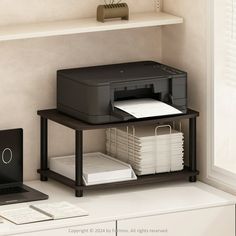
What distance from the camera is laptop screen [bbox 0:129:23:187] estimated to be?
4.05 meters

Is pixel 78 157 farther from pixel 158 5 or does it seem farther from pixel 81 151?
pixel 158 5

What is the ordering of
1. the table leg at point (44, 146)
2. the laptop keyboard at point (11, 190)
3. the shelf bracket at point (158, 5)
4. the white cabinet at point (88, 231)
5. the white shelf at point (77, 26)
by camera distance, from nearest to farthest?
the white cabinet at point (88, 231), the white shelf at point (77, 26), the laptop keyboard at point (11, 190), the table leg at point (44, 146), the shelf bracket at point (158, 5)

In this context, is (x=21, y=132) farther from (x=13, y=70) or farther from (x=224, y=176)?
(x=224, y=176)

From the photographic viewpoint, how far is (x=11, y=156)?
408cm

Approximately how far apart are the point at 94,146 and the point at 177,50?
0.57m

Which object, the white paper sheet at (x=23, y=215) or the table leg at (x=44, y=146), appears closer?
the white paper sheet at (x=23, y=215)

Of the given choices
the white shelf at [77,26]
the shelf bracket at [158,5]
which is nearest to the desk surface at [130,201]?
the white shelf at [77,26]

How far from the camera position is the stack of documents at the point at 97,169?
3.99 m

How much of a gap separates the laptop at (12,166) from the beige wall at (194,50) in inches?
29.3

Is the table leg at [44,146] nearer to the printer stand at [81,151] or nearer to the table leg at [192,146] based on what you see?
the printer stand at [81,151]

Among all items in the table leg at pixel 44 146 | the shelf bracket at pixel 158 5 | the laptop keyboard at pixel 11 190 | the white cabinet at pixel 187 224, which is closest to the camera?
the white cabinet at pixel 187 224

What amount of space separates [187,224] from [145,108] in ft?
1.65

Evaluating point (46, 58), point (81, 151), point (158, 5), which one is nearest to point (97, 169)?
point (81, 151)

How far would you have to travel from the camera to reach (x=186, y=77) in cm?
408
